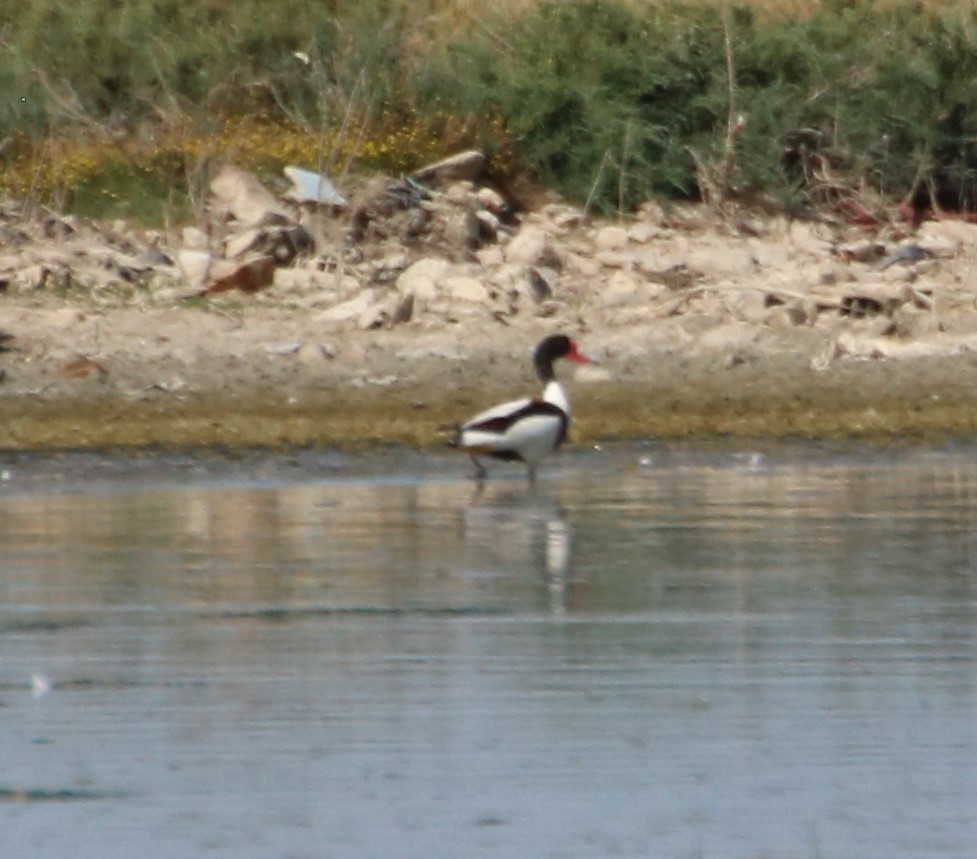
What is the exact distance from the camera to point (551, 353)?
60.5 feet

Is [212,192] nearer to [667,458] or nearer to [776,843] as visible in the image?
[667,458]

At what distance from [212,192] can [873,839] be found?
1707cm

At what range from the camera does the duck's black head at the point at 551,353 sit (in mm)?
18250

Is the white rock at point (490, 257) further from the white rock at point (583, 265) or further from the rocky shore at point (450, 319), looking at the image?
the white rock at point (583, 265)

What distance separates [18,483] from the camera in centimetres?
1592

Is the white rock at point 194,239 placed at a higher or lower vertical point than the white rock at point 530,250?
higher

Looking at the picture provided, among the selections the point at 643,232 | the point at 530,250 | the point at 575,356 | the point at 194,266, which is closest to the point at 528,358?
the point at 575,356

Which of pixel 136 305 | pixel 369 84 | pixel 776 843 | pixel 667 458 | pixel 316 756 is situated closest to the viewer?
pixel 776 843

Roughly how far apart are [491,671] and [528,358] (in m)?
11.0

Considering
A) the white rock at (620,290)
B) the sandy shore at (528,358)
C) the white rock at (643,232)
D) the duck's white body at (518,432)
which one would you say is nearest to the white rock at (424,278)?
the sandy shore at (528,358)

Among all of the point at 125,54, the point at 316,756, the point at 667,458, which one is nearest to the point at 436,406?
the point at 667,458

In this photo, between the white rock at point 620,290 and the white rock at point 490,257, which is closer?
the white rock at point 620,290

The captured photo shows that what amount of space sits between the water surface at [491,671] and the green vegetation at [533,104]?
9188mm

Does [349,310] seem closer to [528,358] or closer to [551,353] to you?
[528,358]
